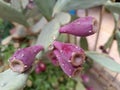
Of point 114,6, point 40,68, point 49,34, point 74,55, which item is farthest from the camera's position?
point 40,68

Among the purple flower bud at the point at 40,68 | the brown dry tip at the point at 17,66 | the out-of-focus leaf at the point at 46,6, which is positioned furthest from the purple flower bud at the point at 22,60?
the purple flower bud at the point at 40,68

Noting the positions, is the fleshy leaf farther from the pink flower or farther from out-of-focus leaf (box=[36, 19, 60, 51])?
the pink flower

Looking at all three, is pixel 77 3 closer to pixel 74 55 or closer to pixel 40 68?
pixel 74 55

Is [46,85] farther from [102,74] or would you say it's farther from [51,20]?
[51,20]

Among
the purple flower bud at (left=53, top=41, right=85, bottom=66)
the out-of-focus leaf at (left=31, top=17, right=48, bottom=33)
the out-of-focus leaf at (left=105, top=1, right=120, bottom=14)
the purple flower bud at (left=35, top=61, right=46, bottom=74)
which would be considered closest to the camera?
the purple flower bud at (left=53, top=41, right=85, bottom=66)

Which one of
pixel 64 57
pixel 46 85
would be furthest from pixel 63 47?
pixel 46 85

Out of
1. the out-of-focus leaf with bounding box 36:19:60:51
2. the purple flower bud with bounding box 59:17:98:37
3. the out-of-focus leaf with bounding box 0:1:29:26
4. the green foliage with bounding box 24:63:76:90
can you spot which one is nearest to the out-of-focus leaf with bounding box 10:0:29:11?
the out-of-focus leaf with bounding box 0:1:29:26

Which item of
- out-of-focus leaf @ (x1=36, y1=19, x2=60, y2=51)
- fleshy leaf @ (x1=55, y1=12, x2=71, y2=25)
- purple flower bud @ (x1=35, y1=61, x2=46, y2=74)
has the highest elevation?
fleshy leaf @ (x1=55, y1=12, x2=71, y2=25)

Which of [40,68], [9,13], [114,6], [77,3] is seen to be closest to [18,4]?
[9,13]
